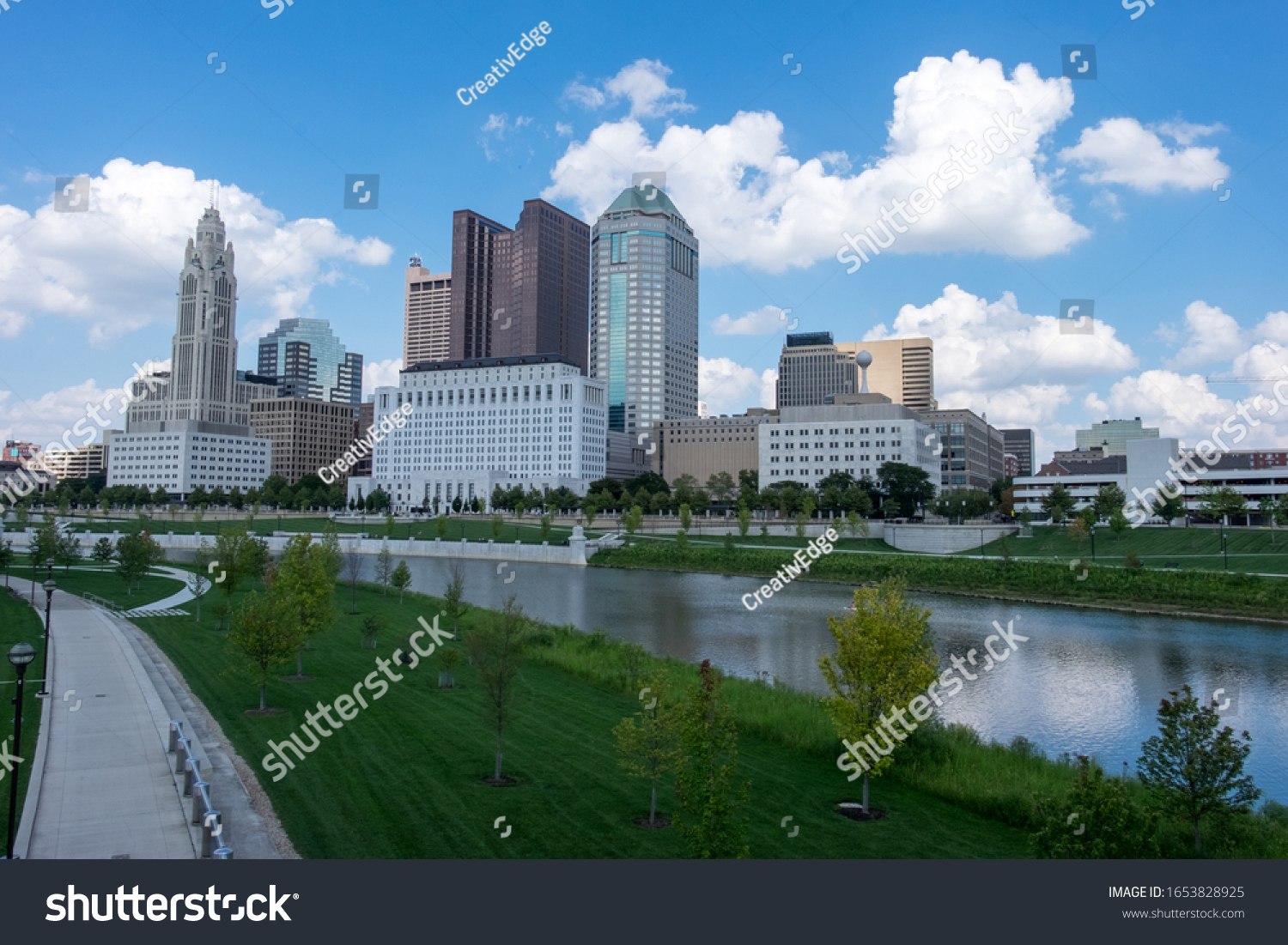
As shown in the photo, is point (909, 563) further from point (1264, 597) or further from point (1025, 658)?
point (1025, 658)

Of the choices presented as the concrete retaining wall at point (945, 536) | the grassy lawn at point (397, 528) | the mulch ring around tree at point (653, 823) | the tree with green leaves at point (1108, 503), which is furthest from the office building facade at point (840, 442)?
the mulch ring around tree at point (653, 823)

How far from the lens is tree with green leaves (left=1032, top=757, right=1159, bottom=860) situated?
1247 cm

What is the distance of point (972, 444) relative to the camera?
7175 inches

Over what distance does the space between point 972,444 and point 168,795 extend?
18698cm

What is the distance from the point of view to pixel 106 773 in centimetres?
1614

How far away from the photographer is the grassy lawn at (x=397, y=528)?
361ft

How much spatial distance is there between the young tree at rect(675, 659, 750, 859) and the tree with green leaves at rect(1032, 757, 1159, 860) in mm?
5046

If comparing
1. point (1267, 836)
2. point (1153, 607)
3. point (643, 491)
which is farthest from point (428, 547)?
point (1267, 836)

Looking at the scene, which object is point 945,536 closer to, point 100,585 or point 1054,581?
Result: point 1054,581

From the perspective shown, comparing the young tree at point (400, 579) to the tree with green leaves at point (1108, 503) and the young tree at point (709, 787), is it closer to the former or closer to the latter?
the young tree at point (709, 787)

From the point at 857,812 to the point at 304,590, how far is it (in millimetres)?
21275

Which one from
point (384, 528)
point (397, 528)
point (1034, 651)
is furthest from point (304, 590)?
point (384, 528)

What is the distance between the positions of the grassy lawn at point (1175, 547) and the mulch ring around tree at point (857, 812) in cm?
5724

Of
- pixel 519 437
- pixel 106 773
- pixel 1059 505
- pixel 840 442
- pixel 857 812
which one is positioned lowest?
pixel 857 812
